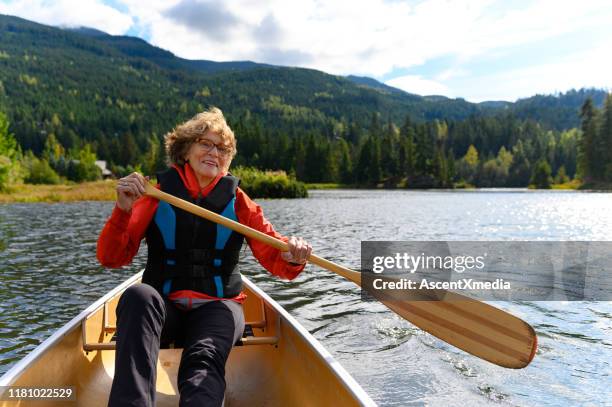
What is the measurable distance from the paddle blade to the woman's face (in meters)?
1.82

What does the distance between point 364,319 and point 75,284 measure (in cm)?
579

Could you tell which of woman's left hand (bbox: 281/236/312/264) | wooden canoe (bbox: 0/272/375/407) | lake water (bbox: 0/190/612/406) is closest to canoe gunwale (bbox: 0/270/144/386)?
wooden canoe (bbox: 0/272/375/407)

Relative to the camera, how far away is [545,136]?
131 m

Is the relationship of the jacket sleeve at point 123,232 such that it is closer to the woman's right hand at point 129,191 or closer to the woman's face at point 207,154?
the woman's right hand at point 129,191

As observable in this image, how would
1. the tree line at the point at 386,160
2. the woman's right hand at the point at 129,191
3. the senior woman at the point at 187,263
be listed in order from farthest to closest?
the tree line at the point at 386,160
the woman's right hand at the point at 129,191
the senior woman at the point at 187,263

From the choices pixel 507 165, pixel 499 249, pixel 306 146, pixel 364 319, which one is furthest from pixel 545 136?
Result: pixel 364 319

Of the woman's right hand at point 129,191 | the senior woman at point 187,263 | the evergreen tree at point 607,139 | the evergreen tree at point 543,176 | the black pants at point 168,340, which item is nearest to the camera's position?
the black pants at point 168,340

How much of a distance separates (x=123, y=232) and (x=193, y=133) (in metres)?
0.85

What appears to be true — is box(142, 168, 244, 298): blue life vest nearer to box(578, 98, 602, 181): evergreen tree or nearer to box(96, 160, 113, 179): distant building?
box(578, 98, 602, 181): evergreen tree

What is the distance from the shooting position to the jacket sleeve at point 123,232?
10.6 ft

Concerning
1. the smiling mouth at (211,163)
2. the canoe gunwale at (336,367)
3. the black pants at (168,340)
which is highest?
the smiling mouth at (211,163)

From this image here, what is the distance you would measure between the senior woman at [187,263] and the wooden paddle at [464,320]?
11cm

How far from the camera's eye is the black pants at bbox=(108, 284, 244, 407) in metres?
2.53

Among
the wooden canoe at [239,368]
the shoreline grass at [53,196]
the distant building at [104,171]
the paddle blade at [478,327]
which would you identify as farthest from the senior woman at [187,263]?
the distant building at [104,171]
